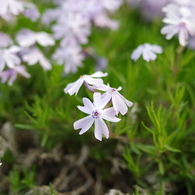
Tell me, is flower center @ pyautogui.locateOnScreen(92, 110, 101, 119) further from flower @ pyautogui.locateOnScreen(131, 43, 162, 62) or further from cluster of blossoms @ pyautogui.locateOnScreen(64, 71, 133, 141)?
flower @ pyautogui.locateOnScreen(131, 43, 162, 62)

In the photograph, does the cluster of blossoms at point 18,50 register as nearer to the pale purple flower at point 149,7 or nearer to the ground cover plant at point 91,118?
the ground cover plant at point 91,118

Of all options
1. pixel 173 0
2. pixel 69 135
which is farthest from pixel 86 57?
pixel 173 0

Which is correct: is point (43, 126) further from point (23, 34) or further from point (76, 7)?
point (76, 7)

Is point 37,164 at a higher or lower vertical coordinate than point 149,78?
lower

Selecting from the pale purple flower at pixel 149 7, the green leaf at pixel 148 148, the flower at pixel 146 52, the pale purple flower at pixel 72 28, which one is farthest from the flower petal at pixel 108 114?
the pale purple flower at pixel 149 7

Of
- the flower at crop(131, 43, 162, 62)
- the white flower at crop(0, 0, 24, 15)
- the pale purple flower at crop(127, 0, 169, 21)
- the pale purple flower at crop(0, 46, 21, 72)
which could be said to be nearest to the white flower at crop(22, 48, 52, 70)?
the pale purple flower at crop(0, 46, 21, 72)

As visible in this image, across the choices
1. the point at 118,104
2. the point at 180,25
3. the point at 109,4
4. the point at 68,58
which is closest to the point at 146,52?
the point at 180,25

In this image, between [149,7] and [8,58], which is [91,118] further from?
[149,7]
